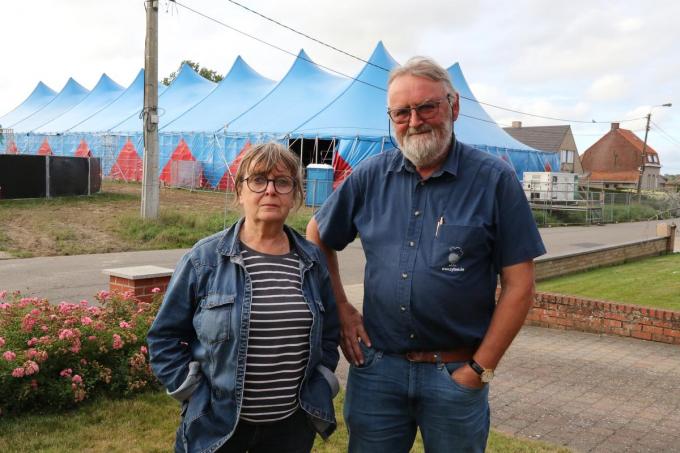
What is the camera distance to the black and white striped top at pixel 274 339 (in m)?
2.33

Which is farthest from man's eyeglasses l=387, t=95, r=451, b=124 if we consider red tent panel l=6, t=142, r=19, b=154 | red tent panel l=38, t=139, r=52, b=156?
red tent panel l=6, t=142, r=19, b=154

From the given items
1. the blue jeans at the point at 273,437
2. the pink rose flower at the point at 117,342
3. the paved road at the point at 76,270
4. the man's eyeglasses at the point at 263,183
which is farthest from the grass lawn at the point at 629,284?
the man's eyeglasses at the point at 263,183

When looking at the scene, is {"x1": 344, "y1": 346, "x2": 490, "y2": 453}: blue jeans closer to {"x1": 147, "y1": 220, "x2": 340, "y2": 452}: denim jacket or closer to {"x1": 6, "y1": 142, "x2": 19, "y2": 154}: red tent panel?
{"x1": 147, "y1": 220, "x2": 340, "y2": 452}: denim jacket

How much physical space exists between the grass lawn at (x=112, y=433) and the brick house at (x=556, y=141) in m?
57.9

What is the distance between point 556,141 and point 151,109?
51.5 metres

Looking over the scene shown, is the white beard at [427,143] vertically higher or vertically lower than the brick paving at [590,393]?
higher

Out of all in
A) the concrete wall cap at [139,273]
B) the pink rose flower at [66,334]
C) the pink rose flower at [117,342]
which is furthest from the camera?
the concrete wall cap at [139,273]

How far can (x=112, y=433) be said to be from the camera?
4.03m

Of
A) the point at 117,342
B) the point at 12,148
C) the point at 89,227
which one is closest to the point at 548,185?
the point at 89,227

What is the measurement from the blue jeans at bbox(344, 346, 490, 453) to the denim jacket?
226 mm

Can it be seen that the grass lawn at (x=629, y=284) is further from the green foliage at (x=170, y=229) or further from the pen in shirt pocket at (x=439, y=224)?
the pen in shirt pocket at (x=439, y=224)

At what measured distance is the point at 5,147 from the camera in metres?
41.6

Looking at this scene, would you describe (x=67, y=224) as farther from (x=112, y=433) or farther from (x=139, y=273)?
(x=112, y=433)

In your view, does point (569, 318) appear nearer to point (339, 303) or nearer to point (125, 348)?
point (125, 348)
